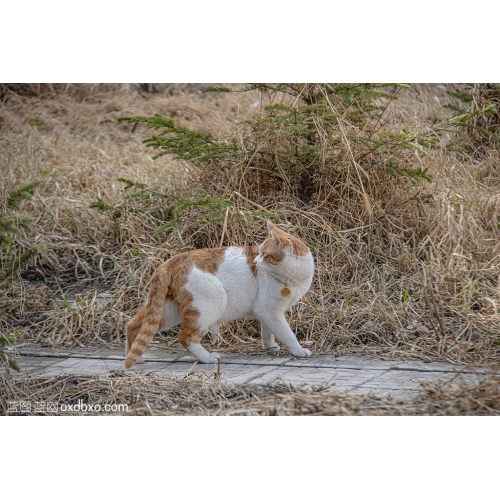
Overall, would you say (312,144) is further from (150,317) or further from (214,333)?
(150,317)

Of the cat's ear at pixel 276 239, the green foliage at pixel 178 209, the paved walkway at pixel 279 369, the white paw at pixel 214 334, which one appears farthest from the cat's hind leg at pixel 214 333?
the green foliage at pixel 178 209

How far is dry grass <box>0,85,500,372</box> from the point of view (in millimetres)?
4199

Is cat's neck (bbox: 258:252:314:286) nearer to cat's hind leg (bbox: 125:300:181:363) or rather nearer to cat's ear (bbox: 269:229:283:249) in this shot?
cat's ear (bbox: 269:229:283:249)

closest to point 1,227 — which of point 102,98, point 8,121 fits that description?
point 8,121

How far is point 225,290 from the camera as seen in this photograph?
12.6 feet

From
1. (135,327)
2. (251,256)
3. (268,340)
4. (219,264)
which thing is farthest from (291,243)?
(135,327)

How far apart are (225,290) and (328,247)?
1.09 metres

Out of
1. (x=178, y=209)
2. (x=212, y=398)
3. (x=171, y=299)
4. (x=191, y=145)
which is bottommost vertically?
(x=212, y=398)

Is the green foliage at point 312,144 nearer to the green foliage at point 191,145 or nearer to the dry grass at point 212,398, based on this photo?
the green foliage at point 191,145

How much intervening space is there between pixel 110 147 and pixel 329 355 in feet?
12.5

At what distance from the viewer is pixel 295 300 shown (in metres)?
3.94

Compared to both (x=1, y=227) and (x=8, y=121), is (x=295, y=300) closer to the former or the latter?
(x=1, y=227)

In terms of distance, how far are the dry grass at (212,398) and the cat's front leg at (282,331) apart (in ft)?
1.85

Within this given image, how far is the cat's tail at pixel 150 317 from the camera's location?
3619 millimetres
